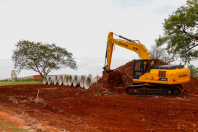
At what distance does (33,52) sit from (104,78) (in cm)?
2718

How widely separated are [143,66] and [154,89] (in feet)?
5.68

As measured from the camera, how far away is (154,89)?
11.0 m

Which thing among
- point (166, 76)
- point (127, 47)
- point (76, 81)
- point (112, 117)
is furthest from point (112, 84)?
point (76, 81)

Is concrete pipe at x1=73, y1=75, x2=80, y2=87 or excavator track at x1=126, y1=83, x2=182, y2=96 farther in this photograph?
concrete pipe at x1=73, y1=75, x2=80, y2=87

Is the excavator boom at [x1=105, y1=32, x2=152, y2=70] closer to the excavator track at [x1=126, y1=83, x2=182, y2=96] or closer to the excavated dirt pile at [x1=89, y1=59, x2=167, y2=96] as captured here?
the excavated dirt pile at [x1=89, y1=59, x2=167, y2=96]

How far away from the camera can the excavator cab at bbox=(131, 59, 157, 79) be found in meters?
11.1

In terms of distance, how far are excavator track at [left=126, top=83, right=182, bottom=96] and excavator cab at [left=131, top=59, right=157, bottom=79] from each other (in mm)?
805

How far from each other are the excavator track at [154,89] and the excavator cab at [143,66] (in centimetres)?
80

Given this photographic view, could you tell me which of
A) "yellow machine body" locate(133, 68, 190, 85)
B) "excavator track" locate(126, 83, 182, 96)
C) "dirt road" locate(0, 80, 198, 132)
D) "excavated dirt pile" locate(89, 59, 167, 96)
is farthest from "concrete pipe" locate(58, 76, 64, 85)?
"yellow machine body" locate(133, 68, 190, 85)

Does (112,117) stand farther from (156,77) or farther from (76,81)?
(76,81)

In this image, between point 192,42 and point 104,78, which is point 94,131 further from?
point 192,42

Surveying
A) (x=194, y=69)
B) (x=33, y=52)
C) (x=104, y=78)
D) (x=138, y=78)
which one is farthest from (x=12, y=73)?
(x=194, y=69)

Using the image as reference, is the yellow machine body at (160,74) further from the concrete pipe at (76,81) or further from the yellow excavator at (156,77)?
the concrete pipe at (76,81)

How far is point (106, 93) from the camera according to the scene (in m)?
12.5
